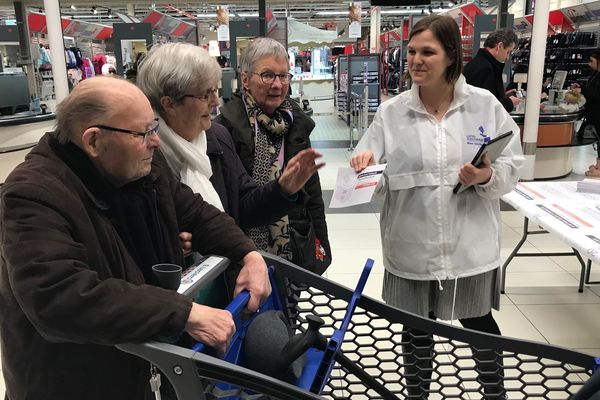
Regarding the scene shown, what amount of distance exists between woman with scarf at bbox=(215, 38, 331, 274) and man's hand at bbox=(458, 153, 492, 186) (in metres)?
0.62

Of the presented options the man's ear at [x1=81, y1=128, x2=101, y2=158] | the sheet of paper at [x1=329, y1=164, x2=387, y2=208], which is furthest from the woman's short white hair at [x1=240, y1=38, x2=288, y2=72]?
the man's ear at [x1=81, y1=128, x2=101, y2=158]

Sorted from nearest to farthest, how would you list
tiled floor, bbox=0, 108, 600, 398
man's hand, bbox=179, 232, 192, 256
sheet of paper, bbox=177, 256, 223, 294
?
1. sheet of paper, bbox=177, 256, 223, 294
2. man's hand, bbox=179, 232, 192, 256
3. tiled floor, bbox=0, 108, 600, 398

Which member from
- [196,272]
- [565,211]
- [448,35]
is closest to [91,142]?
[196,272]

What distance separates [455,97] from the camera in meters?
1.97

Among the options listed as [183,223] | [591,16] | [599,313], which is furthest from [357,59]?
[183,223]

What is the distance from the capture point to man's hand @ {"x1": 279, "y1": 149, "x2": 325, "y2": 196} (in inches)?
70.3

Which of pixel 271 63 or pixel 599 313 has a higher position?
pixel 271 63

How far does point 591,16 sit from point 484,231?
1409 centimetres

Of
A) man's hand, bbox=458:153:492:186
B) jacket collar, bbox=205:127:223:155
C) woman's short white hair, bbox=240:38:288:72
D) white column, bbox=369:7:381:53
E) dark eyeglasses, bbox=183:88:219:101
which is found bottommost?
man's hand, bbox=458:153:492:186

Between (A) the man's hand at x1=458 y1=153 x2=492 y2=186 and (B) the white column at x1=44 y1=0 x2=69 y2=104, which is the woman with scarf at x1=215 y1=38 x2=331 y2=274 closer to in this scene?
(A) the man's hand at x1=458 y1=153 x2=492 y2=186

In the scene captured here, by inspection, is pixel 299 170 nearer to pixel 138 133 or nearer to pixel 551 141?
pixel 138 133

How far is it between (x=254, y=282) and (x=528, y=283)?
3.31 metres

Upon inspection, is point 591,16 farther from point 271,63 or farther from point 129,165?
point 129,165

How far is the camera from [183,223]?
61.6 inches
